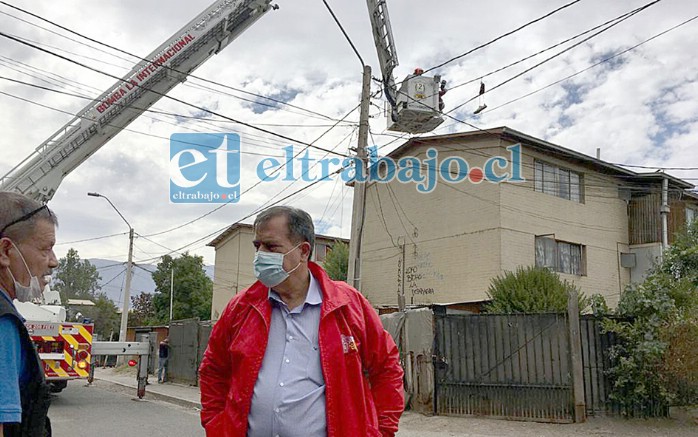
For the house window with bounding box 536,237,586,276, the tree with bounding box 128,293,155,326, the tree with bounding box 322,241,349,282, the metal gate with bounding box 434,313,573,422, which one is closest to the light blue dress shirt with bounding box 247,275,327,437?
the metal gate with bounding box 434,313,573,422

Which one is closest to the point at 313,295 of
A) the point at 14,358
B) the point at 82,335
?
the point at 14,358

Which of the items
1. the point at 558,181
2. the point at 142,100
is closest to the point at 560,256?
the point at 558,181

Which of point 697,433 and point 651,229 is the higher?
point 651,229

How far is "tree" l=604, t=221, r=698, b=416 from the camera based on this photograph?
10.4 m

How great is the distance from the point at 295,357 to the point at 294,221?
2.36ft

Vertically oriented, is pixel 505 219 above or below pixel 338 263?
above

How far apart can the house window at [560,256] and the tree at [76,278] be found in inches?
2841

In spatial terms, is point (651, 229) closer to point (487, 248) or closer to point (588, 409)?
point (487, 248)

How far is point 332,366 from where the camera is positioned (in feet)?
9.59

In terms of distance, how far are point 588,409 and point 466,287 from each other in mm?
10940

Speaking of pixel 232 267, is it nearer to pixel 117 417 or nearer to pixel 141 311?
pixel 141 311

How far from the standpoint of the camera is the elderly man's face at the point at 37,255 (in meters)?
2.15

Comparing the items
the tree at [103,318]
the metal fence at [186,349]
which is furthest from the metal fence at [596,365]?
the tree at [103,318]

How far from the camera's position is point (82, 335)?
1287 centimetres
